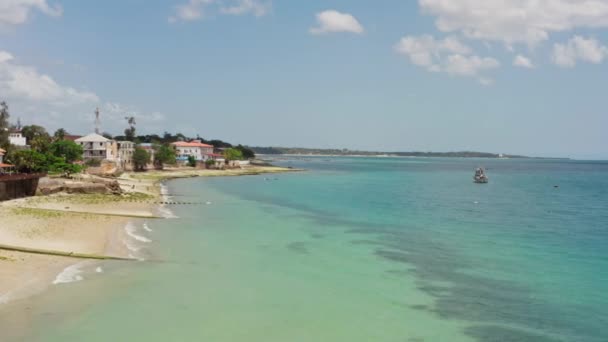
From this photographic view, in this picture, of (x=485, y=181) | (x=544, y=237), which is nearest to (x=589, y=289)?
(x=544, y=237)

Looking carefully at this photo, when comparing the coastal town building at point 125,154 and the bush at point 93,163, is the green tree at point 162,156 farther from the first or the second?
the bush at point 93,163

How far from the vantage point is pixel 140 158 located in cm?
11738

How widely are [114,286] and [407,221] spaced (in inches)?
1292

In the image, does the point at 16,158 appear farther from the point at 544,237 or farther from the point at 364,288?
the point at 544,237

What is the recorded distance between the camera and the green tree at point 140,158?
11725 cm

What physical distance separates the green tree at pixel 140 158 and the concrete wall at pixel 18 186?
59.6 metres

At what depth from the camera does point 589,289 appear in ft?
86.9

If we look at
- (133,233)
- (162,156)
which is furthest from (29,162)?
(162,156)

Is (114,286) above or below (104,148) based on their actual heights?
below

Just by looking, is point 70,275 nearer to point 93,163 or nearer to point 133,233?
point 133,233

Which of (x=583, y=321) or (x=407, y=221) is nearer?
(x=583, y=321)

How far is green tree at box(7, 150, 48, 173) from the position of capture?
67.6 meters

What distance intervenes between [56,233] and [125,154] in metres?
91.1

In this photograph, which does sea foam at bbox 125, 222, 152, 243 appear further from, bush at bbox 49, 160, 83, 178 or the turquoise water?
bush at bbox 49, 160, 83, 178
